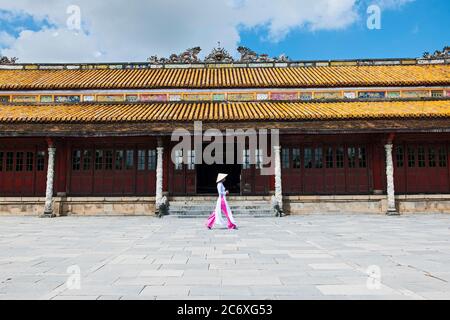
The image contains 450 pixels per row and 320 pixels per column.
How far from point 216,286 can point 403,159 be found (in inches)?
558

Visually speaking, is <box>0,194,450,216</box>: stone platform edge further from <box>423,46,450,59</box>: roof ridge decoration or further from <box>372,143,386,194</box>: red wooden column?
<box>423,46,450,59</box>: roof ridge decoration

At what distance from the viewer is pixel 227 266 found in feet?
16.9

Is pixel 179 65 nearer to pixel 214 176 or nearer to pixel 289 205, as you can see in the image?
pixel 214 176

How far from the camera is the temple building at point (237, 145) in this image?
14664 millimetres

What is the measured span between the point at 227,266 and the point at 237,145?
36.6 ft

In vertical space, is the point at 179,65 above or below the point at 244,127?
above

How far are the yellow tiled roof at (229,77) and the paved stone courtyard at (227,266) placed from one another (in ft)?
34.9

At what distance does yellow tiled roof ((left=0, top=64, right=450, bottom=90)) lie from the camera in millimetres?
17797

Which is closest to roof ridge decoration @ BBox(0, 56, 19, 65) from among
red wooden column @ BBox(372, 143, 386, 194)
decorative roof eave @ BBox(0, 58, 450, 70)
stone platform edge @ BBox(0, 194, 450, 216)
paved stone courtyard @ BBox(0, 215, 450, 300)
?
decorative roof eave @ BBox(0, 58, 450, 70)

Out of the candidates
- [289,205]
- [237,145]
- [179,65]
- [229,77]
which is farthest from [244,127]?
[179,65]

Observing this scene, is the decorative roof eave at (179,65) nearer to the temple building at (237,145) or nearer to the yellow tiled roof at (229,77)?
the yellow tiled roof at (229,77)

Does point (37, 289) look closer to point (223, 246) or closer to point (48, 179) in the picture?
point (223, 246)

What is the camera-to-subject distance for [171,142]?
15664 millimetres
